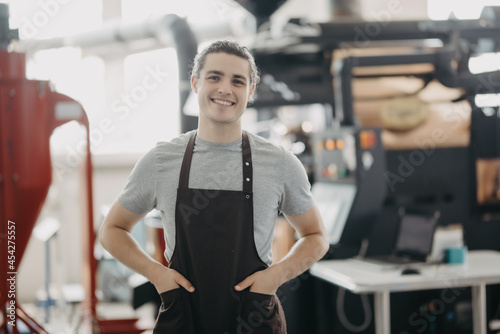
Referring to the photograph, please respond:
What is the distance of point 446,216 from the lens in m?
4.24

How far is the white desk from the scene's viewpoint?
3043 mm

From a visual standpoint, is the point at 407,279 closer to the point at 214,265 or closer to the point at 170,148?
the point at 214,265

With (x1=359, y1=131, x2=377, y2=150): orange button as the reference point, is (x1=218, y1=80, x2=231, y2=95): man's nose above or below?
above

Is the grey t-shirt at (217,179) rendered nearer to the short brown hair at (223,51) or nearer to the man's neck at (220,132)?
the man's neck at (220,132)

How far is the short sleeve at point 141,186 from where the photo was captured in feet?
5.54

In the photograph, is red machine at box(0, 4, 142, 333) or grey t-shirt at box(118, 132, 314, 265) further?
red machine at box(0, 4, 142, 333)

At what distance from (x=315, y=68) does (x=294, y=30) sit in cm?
36

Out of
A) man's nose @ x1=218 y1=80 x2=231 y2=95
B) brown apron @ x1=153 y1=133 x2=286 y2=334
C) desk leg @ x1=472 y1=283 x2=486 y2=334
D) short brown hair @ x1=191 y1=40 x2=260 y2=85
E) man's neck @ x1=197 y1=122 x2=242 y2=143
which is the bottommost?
desk leg @ x1=472 y1=283 x2=486 y2=334

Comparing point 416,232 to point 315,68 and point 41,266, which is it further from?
point 41,266

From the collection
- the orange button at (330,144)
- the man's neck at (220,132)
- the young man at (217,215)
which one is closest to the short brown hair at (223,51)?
the young man at (217,215)

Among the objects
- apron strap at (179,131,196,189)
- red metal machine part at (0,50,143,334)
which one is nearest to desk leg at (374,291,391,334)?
apron strap at (179,131,196,189)

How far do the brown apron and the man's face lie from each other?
0.22 m

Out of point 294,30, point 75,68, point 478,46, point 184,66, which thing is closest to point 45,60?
point 75,68

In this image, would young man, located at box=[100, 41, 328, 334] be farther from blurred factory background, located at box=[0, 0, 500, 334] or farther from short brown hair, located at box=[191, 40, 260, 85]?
blurred factory background, located at box=[0, 0, 500, 334]
